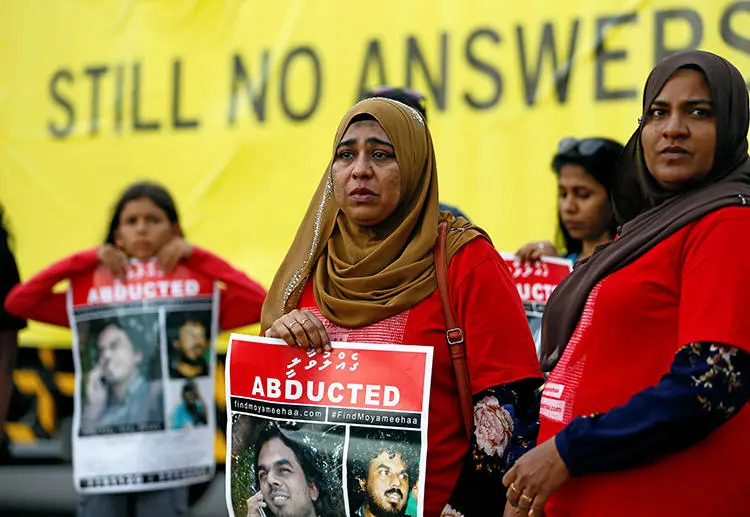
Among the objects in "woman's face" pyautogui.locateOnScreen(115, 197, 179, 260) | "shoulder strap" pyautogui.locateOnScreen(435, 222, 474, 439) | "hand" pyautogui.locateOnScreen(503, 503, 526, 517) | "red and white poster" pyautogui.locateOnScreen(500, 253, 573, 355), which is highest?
"woman's face" pyautogui.locateOnScreen(115, 197, 179, 260)

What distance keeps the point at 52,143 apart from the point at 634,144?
368cm

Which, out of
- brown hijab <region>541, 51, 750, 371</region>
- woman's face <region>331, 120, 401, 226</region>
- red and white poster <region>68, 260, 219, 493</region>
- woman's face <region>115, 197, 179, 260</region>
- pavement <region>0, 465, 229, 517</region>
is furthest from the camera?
pavement <region>0, 465, 229, 517</region>

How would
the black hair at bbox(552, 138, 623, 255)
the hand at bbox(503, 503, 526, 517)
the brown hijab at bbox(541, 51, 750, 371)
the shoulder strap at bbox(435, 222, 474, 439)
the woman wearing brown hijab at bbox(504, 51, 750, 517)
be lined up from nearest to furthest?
the woman wearing brown hijab at bbox(504, 51, 750, 517)
the brown hijab at bbox(541, 51, 750, 371)
the hand at bbox(503, 503, 526, 517)
the shoulder strap at bbox(435, 222, 474, 439)
the black hair at bbox(552, 138, 623, 255)

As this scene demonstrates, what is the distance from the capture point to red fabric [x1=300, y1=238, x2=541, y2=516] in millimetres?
2182

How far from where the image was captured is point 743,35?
3.96 m

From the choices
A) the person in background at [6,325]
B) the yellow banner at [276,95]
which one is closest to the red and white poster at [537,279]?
the yellow banner at [276,95]

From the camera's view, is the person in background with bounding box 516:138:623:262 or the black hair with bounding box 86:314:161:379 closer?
the person in background with bounding box 516:138:623:262

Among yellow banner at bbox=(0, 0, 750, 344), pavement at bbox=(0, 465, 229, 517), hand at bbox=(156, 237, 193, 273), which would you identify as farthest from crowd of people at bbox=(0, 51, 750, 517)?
pavement at bbox=(0, 465, 229, 517)

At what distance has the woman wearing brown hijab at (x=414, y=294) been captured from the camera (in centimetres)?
218

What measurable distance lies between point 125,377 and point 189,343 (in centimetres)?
27

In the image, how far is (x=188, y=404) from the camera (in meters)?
4.06

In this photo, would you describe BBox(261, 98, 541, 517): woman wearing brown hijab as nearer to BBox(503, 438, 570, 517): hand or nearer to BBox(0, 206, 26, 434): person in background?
BBox(503, 438, 570, 517): hand

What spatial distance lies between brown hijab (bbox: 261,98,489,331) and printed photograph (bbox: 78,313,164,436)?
169cm

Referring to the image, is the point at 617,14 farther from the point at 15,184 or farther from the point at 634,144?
the point at 15,184
